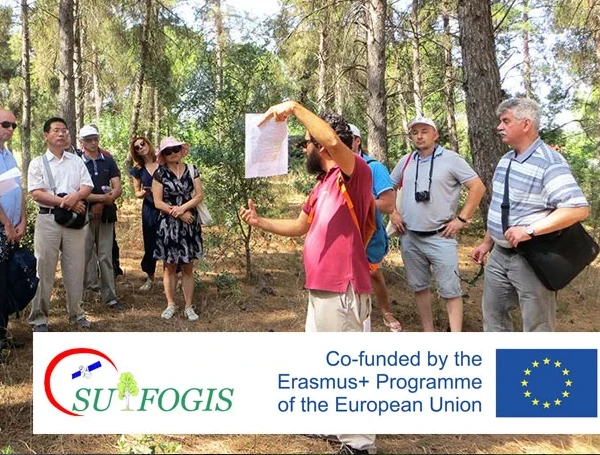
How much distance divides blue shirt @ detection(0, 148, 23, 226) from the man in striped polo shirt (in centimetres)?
353

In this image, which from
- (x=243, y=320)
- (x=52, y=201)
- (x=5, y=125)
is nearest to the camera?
(x=5, y=125)

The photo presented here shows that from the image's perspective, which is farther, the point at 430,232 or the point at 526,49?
the point at 526,49

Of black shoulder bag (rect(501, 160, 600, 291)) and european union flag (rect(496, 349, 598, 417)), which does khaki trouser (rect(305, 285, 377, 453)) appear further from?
black shoulder bag (rect(501, 160, 600, 291))

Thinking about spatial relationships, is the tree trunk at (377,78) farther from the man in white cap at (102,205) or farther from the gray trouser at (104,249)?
the gray trouser at (104,249)

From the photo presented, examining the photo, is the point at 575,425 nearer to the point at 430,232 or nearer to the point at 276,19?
the point at 430,232

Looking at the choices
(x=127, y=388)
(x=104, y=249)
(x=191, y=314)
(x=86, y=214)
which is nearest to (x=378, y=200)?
(x=127, y=388)

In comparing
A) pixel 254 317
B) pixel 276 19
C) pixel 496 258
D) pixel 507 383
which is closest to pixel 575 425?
pixel 507 383

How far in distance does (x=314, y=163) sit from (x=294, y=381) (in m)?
1.10

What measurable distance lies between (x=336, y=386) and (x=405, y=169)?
7.31ft

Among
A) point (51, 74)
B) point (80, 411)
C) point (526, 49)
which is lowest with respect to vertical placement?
point (80, 411)

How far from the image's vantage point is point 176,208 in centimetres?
479

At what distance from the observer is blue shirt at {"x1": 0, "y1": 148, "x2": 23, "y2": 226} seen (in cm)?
394

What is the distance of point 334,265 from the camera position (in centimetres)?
261

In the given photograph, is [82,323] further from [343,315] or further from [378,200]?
[343,315]
